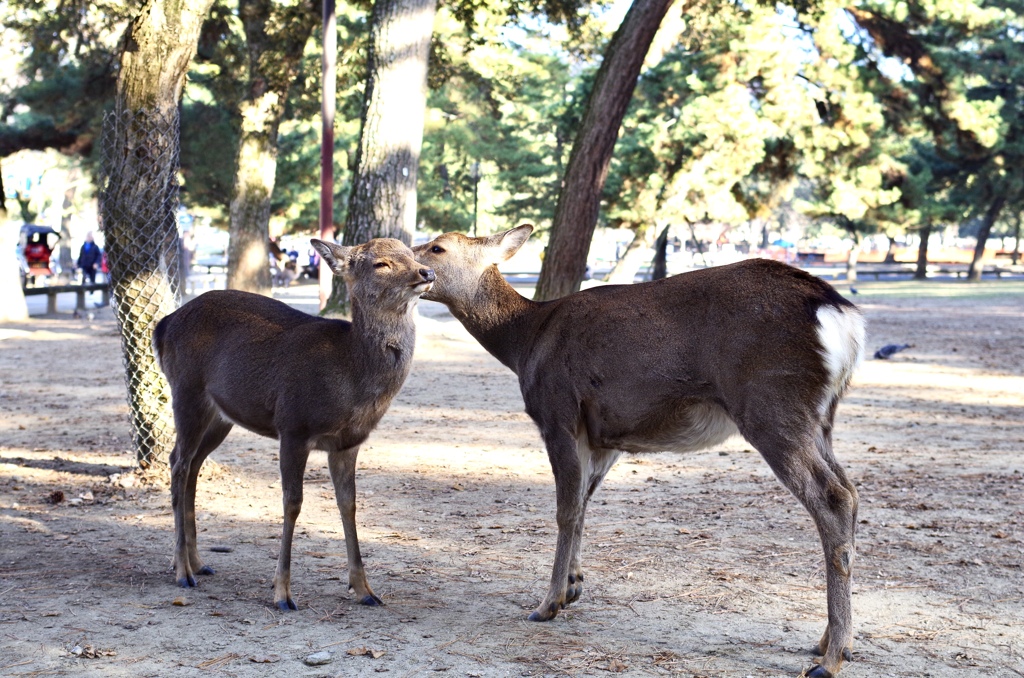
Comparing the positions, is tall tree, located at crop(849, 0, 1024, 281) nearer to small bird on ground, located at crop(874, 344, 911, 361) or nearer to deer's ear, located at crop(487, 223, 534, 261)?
small bird on ground, located at crop(874, 344, 911, 361)

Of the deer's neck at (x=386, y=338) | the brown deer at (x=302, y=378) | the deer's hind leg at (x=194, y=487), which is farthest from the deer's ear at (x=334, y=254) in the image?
the deer's hind leg at (x=194, y=487)

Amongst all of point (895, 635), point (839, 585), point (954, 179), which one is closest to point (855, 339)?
point (839, 585)

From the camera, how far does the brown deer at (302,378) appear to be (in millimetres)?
5652

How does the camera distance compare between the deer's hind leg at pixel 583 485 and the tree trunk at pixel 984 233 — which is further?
the tree trunk at pixel 984 233

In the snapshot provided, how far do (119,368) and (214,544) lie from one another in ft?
32.0

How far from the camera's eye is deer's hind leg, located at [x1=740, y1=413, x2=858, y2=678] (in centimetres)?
489

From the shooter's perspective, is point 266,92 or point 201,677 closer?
point 201,677

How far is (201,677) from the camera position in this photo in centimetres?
464

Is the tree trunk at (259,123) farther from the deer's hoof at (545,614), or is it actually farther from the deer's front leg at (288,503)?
the deer's hoof at (545,614)

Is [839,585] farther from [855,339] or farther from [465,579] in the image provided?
[465,579]

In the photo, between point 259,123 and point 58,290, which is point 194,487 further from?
point 58,290

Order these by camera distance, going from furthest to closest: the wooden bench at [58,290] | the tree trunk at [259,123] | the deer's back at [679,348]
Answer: the wooden bench at [58,290] → the tree trunk at [259,123] → the deer's back at [679,348]

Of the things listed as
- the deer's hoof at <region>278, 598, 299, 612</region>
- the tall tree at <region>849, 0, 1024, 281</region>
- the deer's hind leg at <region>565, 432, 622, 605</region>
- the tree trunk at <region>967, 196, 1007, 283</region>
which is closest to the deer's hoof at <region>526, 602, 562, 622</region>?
the deer's hind leg at <region>565, 432, 622, 605</region>

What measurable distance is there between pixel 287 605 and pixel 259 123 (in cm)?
2012
